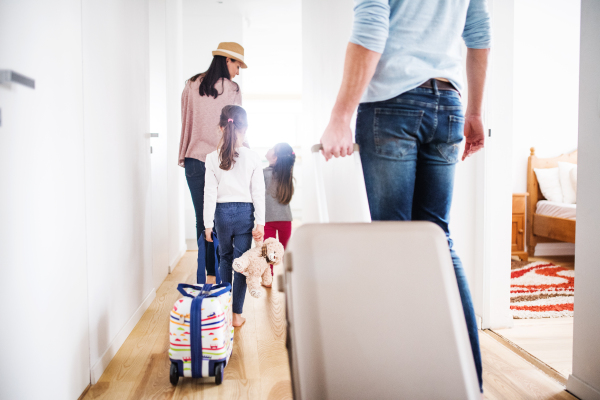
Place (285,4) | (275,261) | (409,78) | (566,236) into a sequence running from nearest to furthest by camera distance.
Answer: (409,78) < (275,261) < (566,236) < (285,4)

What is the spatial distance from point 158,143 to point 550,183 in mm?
3407

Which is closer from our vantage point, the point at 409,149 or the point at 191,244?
the point at 409,149

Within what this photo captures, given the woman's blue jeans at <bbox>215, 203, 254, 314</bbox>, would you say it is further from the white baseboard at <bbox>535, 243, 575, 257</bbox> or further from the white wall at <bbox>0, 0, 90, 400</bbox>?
the white baseboard at <bbox>535, 243, 575, 257</bbox>

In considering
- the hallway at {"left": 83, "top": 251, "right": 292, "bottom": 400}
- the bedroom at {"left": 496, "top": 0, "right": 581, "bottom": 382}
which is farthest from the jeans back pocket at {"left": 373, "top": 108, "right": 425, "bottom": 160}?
the bedroom at {"left": 496, "top": 0, "right": 581, "bottom": 382}

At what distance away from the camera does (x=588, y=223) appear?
1206 millimetres

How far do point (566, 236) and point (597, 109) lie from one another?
2.29 metres

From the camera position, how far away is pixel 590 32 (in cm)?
121

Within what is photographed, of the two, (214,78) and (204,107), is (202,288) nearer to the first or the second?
(204,107)

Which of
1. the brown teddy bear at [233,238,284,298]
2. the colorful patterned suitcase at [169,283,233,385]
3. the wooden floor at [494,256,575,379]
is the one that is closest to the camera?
the colorful patterned suitcase at [169,283,233,385]

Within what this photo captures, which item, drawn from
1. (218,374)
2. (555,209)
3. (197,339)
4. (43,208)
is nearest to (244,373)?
(218,374)

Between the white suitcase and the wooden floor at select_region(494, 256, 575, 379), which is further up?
the white suitcase

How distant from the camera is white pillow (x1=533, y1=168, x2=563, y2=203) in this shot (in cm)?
344

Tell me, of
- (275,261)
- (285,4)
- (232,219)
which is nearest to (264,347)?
(275,261)

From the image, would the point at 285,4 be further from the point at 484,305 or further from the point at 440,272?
the point at 440,272
